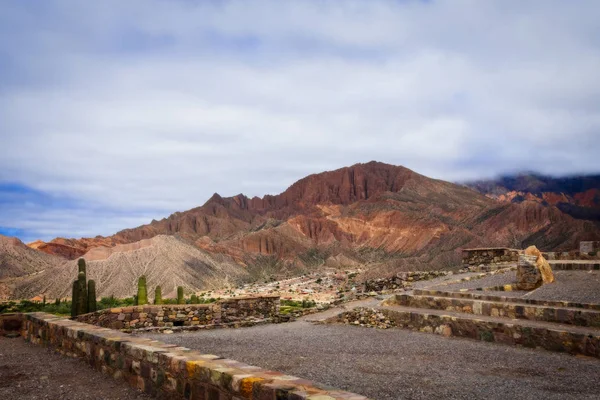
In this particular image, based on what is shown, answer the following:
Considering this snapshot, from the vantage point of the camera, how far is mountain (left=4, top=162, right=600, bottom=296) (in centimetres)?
6100

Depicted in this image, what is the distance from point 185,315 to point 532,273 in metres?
11.1

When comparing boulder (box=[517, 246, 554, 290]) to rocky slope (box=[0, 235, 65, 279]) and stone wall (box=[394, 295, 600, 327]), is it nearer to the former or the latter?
stone wall (box=[394, 295, 600, 327])

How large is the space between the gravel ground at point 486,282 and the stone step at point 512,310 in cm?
244

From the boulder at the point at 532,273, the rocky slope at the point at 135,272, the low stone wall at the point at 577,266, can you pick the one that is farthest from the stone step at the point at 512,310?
the rocky slope at the point at 135,272

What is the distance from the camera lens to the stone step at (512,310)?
10703 millimetres

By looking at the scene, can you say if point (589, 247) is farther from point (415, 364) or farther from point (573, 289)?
point (415, 364)

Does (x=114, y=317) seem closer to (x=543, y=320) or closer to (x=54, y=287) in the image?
(x=543, y=320)

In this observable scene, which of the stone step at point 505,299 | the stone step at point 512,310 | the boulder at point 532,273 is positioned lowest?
the stone step at point 512,310

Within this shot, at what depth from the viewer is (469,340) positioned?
1176cm

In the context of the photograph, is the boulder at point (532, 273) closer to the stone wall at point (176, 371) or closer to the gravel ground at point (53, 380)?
the stone wall at point (176, 371)

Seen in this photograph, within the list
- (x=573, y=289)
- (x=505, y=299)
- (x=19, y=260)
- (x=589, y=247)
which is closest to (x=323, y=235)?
(x=19, y=260)

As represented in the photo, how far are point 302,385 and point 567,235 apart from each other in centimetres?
6432

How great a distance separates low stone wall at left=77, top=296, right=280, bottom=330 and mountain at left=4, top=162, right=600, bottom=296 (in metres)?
39.1

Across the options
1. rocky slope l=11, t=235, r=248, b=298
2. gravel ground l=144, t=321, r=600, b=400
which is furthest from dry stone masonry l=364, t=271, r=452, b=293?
rocky slope l=11, t=235, r=248, b=298
